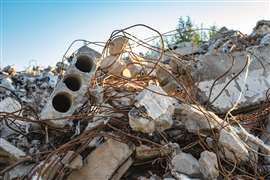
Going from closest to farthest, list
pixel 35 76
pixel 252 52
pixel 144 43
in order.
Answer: pixel 144 43 < pixel 252 52 < pixel 35 76

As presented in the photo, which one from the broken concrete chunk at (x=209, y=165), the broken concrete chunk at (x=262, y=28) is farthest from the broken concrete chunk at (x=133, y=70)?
the broken concrete chunk at (x=262, y=28)

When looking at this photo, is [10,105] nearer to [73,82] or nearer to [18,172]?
[73,82]

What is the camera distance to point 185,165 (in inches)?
121

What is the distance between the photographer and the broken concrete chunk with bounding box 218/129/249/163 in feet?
10.8

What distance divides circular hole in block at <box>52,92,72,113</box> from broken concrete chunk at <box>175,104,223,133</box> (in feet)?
3.02

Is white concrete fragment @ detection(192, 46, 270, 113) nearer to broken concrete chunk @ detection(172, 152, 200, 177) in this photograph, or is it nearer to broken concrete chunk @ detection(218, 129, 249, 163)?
broken concrete chunk @ detection(218, 129, 249, 163)

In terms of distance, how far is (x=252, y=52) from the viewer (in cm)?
483

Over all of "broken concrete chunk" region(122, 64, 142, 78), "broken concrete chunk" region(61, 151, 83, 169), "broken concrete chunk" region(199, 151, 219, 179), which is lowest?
"broken concrete chunk" region(61, 151, 83, 169)

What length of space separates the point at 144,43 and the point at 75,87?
2.93 ft

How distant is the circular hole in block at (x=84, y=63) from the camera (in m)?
3.70

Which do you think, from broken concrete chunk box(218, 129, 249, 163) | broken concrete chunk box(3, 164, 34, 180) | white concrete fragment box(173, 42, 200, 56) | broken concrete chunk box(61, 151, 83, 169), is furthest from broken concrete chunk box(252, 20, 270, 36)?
broken concrete chunk box(3, 164, 34, 180)

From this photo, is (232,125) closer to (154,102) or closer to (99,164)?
(154,102)

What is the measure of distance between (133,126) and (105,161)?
→ 12.9 inches

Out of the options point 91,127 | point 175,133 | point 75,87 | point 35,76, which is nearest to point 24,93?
point 35,76
